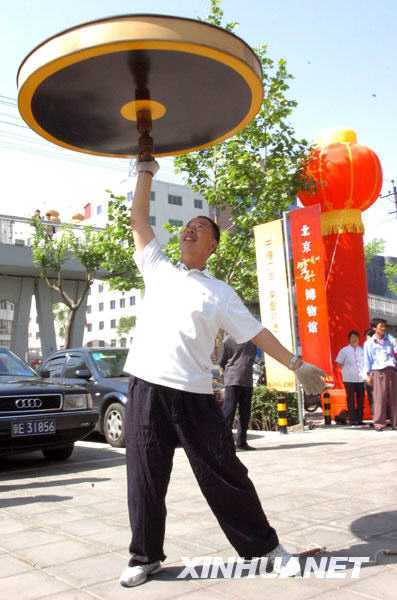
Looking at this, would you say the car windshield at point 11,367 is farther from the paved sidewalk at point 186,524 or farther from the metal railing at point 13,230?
the metal railing at point 13,230

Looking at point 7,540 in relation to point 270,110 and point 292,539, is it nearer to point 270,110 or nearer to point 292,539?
point 292,539

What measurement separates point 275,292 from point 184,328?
25.4ft

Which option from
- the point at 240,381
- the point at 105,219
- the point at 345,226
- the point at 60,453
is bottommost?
the point at 60,453

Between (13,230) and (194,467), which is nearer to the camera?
(194,467)

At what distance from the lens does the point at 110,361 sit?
9773 millimetres

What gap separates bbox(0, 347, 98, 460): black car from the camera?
21.6 ft

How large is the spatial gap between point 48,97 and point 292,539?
2875 millimetres

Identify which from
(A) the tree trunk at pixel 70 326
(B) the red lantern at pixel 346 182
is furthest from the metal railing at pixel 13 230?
(B) the red lantern at pixel 346 182

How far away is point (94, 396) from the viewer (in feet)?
30.2

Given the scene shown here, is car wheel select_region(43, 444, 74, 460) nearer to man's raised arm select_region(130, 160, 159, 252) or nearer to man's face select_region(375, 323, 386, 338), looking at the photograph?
man's raised arm select_region(130, 160, 159, 252)

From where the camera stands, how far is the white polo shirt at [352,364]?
1065cm

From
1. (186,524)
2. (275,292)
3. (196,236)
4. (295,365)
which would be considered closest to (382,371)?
(275,292)

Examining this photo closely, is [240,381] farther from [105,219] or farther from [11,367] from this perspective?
[105,219]

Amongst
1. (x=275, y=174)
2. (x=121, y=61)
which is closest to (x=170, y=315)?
(x=121, y=61)
